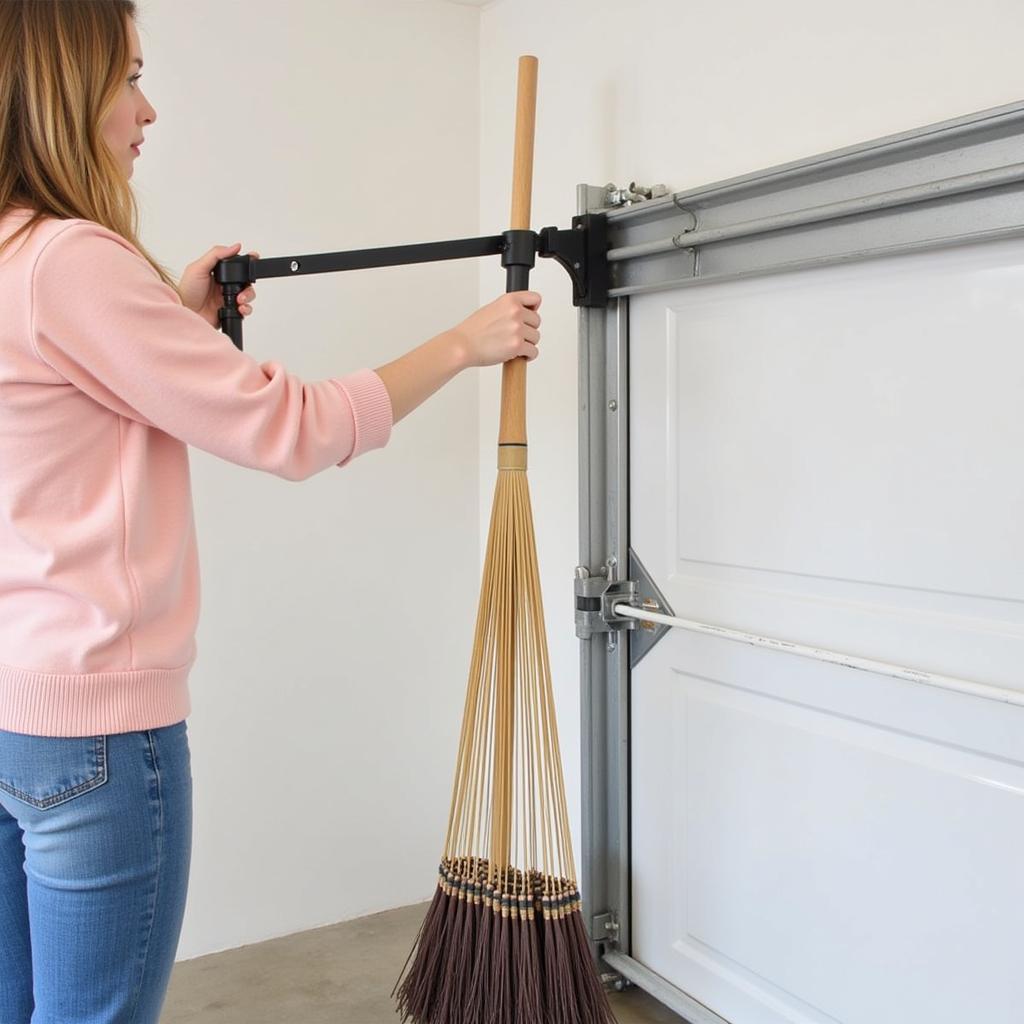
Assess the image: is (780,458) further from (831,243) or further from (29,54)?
(29,54)

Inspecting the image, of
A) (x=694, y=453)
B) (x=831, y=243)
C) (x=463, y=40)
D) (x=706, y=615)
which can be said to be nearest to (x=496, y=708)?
(x=706, y=615)

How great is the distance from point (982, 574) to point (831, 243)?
0.57m

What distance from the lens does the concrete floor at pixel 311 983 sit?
231 cm

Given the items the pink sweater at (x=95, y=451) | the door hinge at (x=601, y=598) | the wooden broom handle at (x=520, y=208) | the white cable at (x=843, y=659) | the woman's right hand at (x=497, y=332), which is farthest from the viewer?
the door hinge at (x=601, y=598)

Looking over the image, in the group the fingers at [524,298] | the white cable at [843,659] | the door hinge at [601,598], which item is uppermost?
the fingers at [524,298]

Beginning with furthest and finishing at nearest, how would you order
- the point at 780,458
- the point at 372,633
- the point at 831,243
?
the point at 372,633, the point at 780,458, the point at 831,243

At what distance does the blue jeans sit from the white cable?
41.4 inches

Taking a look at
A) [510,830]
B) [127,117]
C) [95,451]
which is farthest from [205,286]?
[510,830]

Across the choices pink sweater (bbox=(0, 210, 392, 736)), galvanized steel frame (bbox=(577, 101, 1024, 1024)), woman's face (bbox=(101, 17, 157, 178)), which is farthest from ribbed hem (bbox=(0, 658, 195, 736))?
galvanized steel frame (bbox=(577, 101, 1024, 1024))

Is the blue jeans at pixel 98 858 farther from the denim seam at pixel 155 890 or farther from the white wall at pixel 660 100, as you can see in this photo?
the white wall at pixel 660 100

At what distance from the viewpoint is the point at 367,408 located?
1.23 meters

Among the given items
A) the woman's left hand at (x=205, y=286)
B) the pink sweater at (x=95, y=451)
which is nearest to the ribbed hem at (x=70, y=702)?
the pink sweater at (x=95, y=451)

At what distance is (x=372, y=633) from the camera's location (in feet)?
8.98

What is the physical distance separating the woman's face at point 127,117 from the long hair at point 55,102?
0.02 meters
